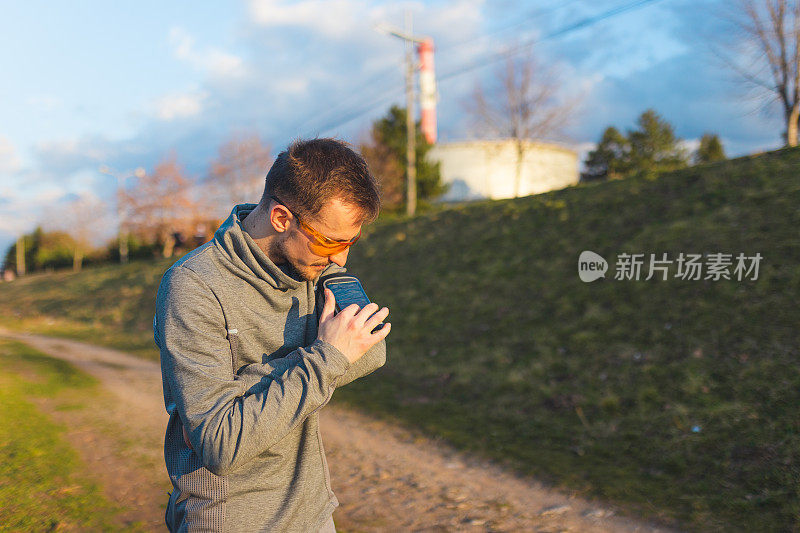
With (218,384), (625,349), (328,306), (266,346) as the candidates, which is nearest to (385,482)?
(266,346)

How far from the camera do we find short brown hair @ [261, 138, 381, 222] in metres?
1.75

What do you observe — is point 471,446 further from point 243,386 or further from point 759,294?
point 243,386

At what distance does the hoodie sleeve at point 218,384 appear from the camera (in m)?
1.45

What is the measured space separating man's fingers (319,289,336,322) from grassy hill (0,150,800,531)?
172 inches

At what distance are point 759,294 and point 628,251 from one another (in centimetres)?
295

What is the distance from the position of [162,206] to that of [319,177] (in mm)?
48160

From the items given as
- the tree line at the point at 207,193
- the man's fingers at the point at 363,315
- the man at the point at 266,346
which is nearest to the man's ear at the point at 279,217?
the man at the point at 266,346

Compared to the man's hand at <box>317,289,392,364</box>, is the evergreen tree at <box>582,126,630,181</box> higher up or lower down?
higher up

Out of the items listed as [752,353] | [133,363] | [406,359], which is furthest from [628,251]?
[133,363]

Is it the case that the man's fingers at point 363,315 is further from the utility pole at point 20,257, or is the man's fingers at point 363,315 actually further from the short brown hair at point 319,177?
the utility pole at point 20,257

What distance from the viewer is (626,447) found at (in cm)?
623

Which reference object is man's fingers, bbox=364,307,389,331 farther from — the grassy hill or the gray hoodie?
the grassy hill

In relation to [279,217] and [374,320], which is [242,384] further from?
[279,217]

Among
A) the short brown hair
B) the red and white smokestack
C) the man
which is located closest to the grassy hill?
the man
